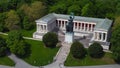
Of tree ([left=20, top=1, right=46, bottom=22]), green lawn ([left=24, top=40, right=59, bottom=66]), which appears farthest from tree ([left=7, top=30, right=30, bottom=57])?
tree ([left=20, top=1, right=46, bottom=22])

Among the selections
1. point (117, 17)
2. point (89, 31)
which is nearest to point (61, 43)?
point (89, 31)

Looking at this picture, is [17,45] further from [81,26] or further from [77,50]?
[81,26]

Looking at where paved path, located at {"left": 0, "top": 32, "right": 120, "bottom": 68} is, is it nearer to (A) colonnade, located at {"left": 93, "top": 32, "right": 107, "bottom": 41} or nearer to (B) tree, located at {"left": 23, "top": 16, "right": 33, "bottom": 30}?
(A) colonnade, located at {"left": 93, "top": 32, "right": 107, "bottom": 41}

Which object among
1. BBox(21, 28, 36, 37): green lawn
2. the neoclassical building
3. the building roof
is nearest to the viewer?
the neoclassical building

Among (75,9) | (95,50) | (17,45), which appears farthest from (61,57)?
(75,9)

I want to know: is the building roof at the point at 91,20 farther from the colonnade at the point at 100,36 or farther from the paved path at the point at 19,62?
the paved path at the point at 19,62

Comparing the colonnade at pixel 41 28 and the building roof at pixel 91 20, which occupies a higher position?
the building roof at pixel 91 20

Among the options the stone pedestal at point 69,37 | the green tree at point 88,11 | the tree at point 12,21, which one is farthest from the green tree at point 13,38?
the green tree at point 88,11
